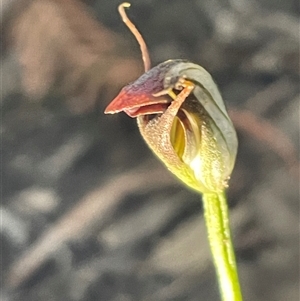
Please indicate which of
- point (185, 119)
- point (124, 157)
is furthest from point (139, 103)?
point (124, 157)

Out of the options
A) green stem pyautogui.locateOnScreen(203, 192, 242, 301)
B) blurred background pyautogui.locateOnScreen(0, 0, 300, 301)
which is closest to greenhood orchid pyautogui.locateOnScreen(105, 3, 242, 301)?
green stem pyautogui.locateOnScreen(203, 192, 242, 301)

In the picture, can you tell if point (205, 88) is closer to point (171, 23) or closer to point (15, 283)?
point (171, 23)

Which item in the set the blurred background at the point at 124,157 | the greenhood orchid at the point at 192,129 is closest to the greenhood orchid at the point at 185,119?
the greenhood orchid at the point at 192,129

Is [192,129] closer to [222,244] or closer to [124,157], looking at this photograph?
[222,244]

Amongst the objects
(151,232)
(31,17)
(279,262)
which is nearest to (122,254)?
(151,232)

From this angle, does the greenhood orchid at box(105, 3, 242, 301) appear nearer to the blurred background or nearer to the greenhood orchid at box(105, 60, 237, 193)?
the greenhood orchid at box(105, 60, 237, 193)

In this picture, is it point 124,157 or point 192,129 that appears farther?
point 124,157
